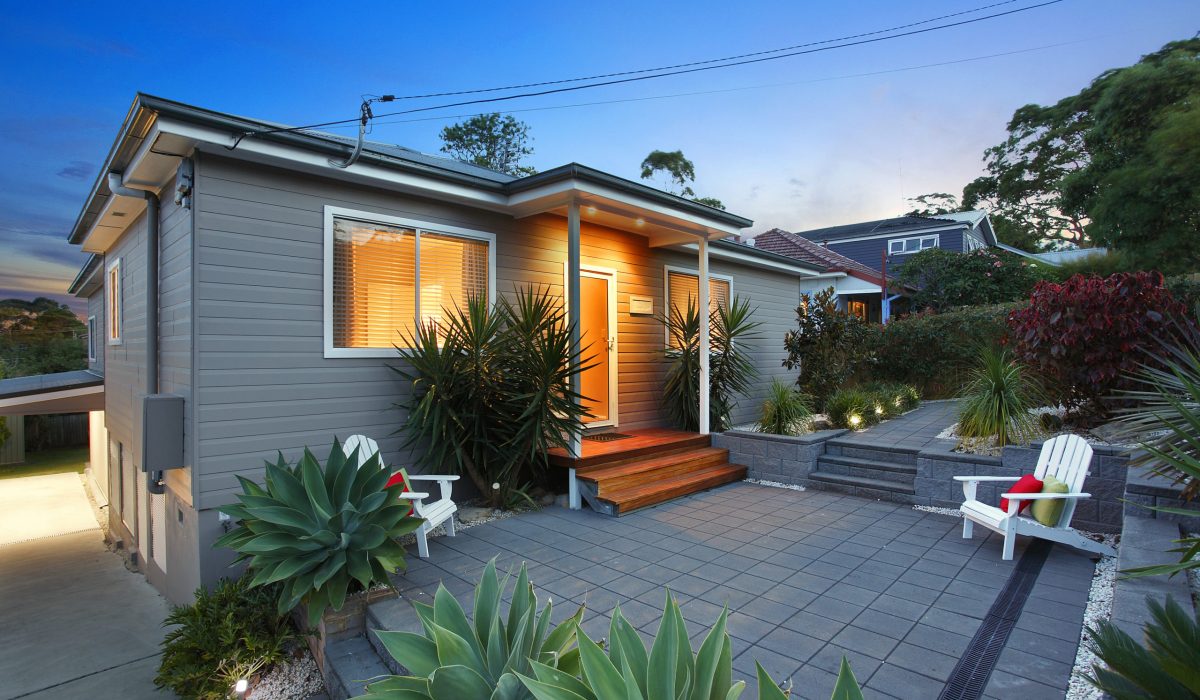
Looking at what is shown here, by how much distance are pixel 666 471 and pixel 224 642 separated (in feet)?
13.0

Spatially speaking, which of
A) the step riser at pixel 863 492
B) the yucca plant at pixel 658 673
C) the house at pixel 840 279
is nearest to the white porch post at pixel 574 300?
the step riser at pixel 863 492

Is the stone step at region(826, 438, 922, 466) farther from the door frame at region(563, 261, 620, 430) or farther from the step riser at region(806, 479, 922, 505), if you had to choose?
the door frame at region(563, 261, 620, 430)

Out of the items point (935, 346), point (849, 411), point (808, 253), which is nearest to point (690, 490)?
point (849, 411)

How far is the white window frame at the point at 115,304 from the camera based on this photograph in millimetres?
7473

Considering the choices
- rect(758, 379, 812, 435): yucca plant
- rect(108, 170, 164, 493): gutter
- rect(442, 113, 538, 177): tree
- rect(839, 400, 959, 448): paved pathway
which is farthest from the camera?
rect(442, 113, 538, 177): tree

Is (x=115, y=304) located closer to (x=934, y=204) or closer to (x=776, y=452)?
(x=776, y=452)

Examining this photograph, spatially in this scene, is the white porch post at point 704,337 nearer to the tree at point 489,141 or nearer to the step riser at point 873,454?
the step riser at point 873,454

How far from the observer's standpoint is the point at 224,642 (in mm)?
3459

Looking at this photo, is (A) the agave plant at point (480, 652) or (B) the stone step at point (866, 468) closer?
(A) the agave plant at point (480, 652)

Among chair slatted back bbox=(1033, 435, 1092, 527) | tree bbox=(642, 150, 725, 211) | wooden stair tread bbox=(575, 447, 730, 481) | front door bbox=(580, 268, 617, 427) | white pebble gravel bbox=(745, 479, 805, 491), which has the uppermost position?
tree bbox=(642, 150, 725, 211)

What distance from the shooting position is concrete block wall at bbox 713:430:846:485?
6.29m

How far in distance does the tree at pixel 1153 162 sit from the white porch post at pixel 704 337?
30.4 ft

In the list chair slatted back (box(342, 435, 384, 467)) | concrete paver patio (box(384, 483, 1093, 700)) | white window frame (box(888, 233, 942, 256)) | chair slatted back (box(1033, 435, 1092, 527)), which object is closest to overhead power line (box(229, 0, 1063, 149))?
chair slatted back (box(342, 435, 384, 467))

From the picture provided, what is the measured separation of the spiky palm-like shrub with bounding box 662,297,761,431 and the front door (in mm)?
782
